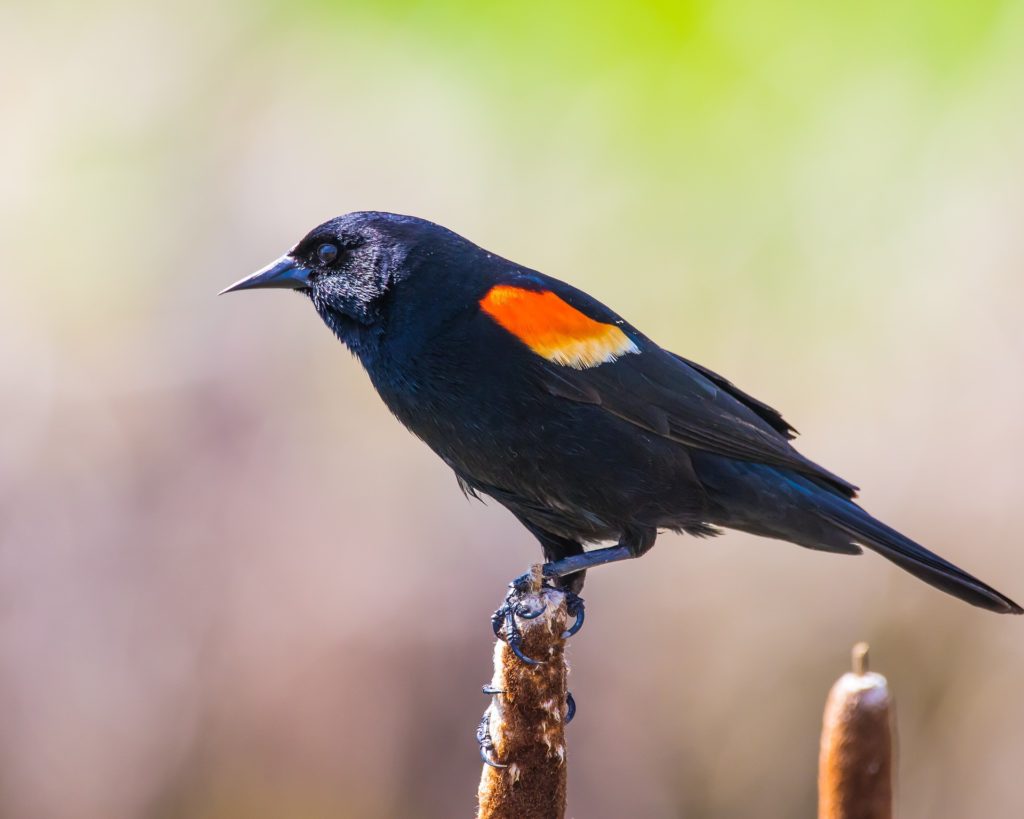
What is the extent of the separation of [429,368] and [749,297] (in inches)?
121

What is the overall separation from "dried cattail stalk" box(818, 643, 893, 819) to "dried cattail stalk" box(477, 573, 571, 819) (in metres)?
0.54

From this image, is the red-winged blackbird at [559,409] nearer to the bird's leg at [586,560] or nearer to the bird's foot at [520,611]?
the bird's leg at [586,560]

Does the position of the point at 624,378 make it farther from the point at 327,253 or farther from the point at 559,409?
the point at 327,253

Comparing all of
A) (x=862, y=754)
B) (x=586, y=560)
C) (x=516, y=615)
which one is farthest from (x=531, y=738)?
(x=586, y=560)

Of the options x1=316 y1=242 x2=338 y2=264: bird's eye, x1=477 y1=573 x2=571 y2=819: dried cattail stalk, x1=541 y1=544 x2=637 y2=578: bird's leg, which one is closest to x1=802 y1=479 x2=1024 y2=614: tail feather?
x1=541 y1=544 x2=637 y2=578: bird's leg

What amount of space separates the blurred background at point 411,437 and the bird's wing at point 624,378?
84.4 inches

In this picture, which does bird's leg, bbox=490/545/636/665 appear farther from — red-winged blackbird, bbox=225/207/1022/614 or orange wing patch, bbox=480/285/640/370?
orange wing patch, bbox=480/285/640/370

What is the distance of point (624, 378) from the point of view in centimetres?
311

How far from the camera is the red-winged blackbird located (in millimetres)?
2900

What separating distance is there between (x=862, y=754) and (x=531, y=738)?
64 centimetres

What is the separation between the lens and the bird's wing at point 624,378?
9.80 ft

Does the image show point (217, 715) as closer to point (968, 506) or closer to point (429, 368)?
point (429, 368)

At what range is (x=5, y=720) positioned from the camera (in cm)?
529

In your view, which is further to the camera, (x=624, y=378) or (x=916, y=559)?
(x=624, y=378)
